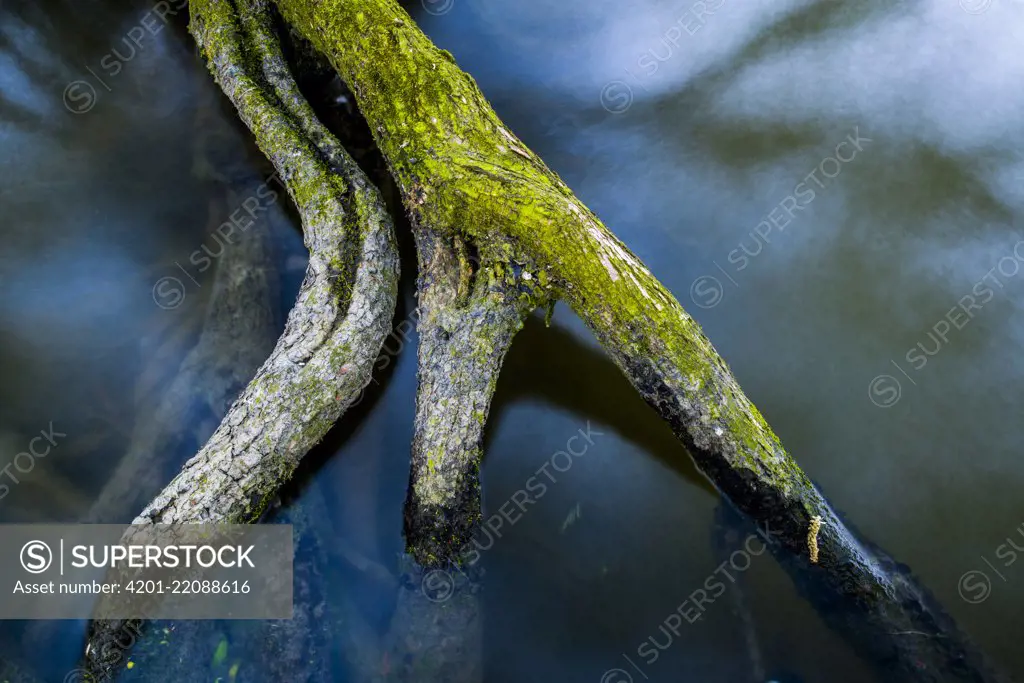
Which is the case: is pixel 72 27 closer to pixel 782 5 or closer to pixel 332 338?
pixel 332 338

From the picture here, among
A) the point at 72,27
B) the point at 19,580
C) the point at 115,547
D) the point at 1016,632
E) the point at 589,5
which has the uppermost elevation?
the point at 589,5

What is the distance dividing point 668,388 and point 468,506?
99 cm

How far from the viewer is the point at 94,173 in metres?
3.96

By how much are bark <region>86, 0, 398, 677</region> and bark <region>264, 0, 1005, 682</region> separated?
14.7 inches

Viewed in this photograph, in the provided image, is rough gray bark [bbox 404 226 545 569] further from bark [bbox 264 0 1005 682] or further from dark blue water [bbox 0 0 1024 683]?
dark blue water [bbox 0 0 1024 683]

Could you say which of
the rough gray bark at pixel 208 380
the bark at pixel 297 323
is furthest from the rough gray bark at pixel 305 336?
the rough gray bark at pixel 208 380

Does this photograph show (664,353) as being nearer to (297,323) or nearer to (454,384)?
(454,384)

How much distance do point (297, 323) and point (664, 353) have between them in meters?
1.58

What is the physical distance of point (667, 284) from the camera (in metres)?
3.58

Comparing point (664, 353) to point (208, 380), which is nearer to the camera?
point (664, 353)

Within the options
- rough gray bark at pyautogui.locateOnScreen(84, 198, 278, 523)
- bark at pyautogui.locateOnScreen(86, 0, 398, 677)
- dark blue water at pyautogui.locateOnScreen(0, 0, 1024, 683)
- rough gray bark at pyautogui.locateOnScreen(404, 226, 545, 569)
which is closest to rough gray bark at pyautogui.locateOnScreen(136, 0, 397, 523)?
bark at pyautogui.locateOnScreen(86, 0, 398, 677)

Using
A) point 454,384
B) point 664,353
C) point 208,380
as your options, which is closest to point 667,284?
point 664,353

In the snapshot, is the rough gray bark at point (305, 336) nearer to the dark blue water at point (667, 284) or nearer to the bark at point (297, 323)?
the bark at point (297, 323)

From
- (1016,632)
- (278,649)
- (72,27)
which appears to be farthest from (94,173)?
(1016,632)
